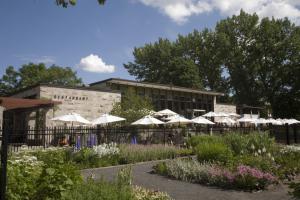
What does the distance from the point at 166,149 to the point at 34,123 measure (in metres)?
13.2

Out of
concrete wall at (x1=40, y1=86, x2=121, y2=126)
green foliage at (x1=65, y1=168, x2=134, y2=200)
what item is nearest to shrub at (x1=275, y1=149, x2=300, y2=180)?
green foliage at (x1=65, y1=168, x2=134, y2=200)

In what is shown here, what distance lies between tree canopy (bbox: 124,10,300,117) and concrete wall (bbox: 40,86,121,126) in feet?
77.6

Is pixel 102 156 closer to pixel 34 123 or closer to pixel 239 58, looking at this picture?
pixel 34 123

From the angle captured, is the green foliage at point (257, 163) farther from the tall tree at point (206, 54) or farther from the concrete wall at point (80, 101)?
the tall tree at point (206, 54)

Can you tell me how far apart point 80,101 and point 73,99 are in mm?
695

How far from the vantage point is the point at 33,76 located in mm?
52531

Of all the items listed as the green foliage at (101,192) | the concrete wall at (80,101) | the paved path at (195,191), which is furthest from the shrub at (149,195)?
the concrete wall at (80,101)

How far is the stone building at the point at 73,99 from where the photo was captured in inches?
1007

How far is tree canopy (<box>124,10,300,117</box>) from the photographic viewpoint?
175 feet

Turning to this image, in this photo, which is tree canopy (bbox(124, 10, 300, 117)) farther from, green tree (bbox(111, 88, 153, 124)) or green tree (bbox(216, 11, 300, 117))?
green tree (bbox(111, 88, 153, 124))

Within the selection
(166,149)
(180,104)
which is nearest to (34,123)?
(166,149)

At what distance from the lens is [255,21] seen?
2290 inches

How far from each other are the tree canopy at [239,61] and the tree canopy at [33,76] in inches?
498

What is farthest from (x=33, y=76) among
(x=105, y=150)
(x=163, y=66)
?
(x=105, y=150)
